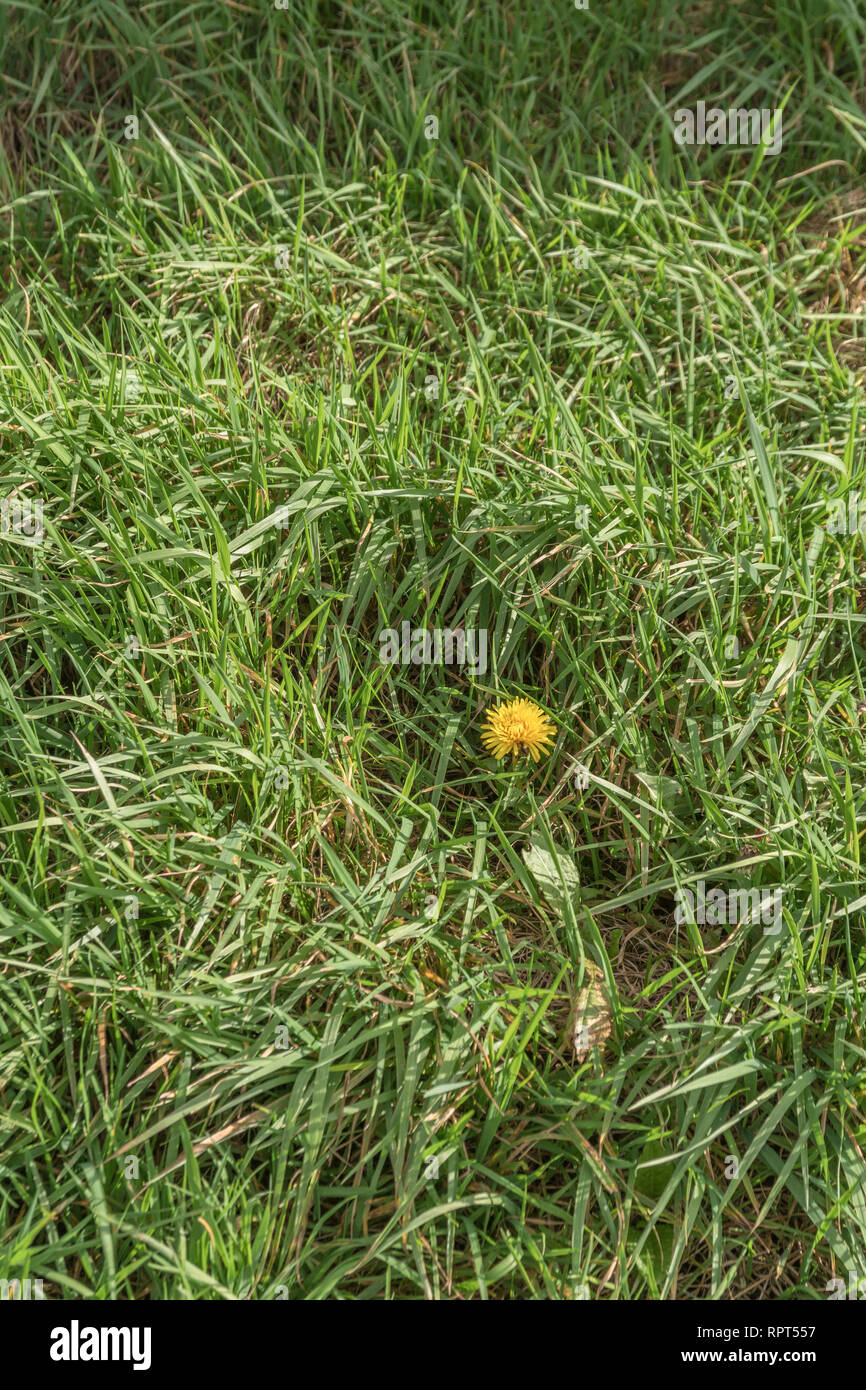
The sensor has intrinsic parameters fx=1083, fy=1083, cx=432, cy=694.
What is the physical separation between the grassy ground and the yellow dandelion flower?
0.22ft

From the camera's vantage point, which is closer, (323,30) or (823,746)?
(823,746)

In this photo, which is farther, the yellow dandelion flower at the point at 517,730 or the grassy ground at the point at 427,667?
the yellow dandelion flower at the point at 517,730

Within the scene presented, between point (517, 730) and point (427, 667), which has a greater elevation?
point (427, 667)

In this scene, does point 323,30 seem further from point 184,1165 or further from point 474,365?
point 184,1165

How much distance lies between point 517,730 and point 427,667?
0.95 feet

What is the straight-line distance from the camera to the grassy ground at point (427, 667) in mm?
2055

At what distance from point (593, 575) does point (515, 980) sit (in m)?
0.95

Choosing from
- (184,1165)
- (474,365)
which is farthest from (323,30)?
(184,1165)

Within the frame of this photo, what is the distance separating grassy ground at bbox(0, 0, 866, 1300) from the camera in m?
2.05

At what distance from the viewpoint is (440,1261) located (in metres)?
1.99

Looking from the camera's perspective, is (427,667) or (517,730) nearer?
(517,730)

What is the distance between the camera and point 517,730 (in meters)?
2.39

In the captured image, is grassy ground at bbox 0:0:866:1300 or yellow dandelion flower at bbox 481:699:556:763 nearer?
grassy ground at bbox 0:0:866:1300

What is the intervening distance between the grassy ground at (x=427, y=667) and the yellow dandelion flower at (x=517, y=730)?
0.22 ft
